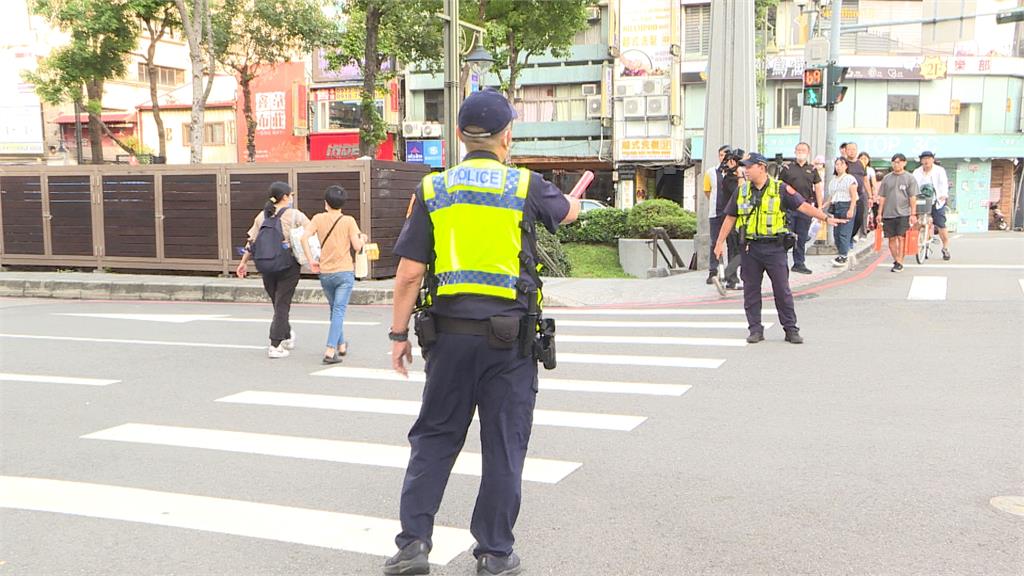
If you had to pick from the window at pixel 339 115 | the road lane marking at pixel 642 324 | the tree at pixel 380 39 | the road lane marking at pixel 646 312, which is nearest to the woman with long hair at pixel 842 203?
the road lane marking at pixel 646 312

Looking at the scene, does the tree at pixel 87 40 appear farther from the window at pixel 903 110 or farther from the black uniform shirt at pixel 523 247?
the window at pixel 903 110

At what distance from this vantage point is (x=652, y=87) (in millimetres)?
38250

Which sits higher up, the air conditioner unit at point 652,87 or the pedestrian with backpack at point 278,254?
the air conditioner unit at point 652,87

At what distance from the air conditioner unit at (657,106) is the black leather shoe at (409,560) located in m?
36.2

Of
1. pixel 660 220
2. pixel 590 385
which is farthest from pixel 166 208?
pixel 590 385

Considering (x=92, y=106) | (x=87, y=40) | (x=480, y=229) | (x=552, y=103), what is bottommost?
(x=480, y=229)

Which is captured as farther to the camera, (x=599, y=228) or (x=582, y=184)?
(x=599, y=228)

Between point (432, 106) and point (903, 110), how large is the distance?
71.4 feet

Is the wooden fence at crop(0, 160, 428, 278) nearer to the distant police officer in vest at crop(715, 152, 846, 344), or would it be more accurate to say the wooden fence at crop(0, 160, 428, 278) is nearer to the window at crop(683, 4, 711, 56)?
the distant police officer in vest at crop(715, 152, 846, 344)

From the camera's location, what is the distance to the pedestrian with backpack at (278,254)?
9258 millimetres

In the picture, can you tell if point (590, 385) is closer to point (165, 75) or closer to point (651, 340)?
point (651, 340)

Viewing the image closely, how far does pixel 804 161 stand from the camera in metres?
13.7

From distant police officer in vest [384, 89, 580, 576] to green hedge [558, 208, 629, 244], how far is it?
57.4 ft

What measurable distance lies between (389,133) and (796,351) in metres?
35.4
